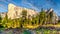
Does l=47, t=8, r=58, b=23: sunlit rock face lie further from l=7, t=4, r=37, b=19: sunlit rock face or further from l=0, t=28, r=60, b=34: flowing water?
l=7, t=4, r=37, b=19: sunlit rock face

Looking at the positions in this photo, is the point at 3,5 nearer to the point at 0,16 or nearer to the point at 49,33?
the point at 0,16

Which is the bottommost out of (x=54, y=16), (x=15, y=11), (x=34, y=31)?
(x=34, y=31)

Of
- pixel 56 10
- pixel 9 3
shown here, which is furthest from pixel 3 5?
pixel 56 10

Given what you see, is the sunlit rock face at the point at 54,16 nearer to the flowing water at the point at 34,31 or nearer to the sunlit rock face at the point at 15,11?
the flowing water at the point at 34,31

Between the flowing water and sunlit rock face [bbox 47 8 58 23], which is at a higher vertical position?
sunlit rock face [bbox 47 8 58 23]

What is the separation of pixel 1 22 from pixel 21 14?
816 millimetres

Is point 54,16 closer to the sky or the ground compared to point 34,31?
closer to the sky

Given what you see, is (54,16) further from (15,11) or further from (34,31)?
(15,11)

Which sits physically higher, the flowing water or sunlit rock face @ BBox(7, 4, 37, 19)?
sunlit rock face @ BBox(7, 4, 37, 19)

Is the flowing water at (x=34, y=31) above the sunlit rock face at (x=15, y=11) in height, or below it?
below

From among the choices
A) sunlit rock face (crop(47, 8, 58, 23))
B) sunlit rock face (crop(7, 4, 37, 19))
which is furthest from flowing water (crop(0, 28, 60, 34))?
sunlit rock face (crop(7, 4, 37, 19))

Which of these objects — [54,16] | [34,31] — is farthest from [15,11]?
[54,16]

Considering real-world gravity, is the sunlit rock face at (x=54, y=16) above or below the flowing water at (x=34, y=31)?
above

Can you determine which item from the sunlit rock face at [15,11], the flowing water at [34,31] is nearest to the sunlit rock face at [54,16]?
the flowing water at [34,31]
